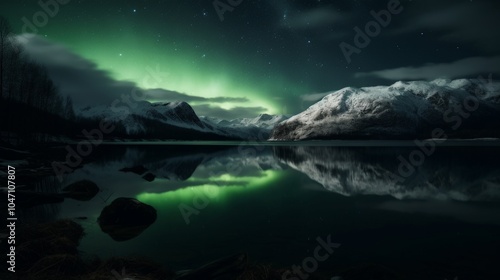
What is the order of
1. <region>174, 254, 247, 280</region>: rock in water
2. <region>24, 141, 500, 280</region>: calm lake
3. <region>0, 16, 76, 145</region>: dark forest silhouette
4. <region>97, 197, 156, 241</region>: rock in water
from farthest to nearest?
1. <region>0, 16, 76, 145</region>: dark forest silhouette
2. <region>97, 197, 156, 241</region>: rock in water
3. <region>24, 141, 500, 280</region>: calm lake
4. <region>174, 254, 247, 280</region>: rock in water

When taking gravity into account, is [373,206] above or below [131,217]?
below

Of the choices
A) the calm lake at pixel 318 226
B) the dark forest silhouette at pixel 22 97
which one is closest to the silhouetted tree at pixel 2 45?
the dark forest silhouette at pixel 22 97

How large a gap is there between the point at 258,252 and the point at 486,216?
18.5 m

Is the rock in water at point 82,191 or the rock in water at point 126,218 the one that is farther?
the rock in water at point 82,191

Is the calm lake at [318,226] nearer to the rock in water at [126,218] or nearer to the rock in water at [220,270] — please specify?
the rock in water at [126,218]

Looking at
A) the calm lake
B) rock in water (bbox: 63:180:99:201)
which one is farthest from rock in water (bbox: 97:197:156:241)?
rock in water (bbox: 63:180:99:201)

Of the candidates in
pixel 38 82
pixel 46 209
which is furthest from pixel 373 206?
pixel 38 82

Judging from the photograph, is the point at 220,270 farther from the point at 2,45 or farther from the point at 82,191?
the point at 2,45

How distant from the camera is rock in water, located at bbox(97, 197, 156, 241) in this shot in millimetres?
15953

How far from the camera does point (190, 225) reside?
17781 mm

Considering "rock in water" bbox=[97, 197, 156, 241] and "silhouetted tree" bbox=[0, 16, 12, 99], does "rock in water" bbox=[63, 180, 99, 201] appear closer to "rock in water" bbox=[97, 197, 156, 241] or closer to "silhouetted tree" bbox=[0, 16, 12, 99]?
"rock in water" bbox=[97, 197, 156, 241]

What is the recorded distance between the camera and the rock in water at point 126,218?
52.3ft

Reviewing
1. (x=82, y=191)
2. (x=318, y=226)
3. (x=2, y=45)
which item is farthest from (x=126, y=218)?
(x=2, y=45)

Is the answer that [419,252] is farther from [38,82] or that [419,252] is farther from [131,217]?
[38,82]
